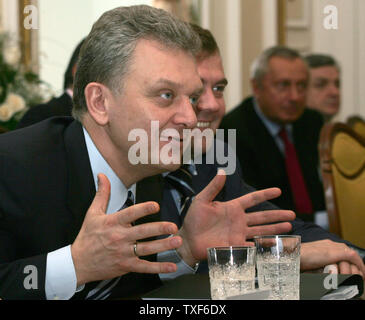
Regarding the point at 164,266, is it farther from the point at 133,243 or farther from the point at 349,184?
the point at 349,184

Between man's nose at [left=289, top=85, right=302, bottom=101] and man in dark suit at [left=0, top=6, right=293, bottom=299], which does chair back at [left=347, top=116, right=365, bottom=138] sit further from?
man in dark suit at [left=0, top=6, right=293, bottom=299]

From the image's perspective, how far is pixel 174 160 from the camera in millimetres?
1295

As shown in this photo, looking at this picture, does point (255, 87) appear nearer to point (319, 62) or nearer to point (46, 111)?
point (319, 62)

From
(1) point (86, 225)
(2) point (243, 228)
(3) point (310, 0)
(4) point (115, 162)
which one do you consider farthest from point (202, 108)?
(3) point (310, 0)

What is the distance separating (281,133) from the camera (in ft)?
10.6

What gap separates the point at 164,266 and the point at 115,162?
0.42 meters

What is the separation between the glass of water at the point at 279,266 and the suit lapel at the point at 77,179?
1.32ft

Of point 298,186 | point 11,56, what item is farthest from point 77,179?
point 298,186

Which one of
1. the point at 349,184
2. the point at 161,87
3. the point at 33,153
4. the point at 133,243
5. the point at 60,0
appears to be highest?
the point at 60,0

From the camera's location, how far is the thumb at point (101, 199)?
1.04m

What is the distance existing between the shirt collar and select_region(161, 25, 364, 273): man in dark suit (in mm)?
202

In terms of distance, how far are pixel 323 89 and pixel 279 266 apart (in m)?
3.53

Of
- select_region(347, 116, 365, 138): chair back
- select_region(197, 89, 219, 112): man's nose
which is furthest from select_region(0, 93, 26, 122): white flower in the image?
select_region(347, 116, 365, 138): chair back
